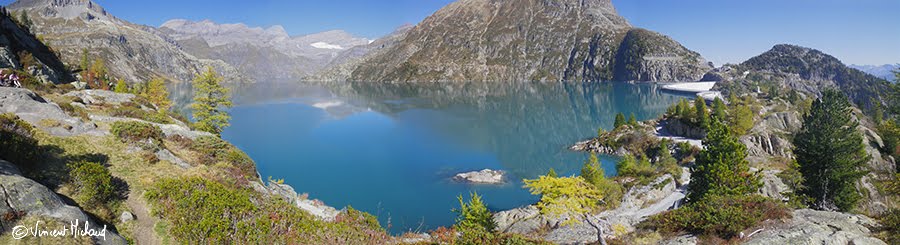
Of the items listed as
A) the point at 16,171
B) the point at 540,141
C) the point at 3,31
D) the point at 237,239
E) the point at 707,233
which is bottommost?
Answer: the point at 540,141

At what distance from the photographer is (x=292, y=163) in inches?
2872

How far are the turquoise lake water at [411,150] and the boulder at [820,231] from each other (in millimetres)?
23633

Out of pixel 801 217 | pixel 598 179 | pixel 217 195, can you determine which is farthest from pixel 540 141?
pixel 217 195

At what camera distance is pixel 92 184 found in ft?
51.2

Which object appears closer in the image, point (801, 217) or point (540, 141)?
point (801, 217)

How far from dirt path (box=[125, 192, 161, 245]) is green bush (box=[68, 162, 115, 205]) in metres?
0.85

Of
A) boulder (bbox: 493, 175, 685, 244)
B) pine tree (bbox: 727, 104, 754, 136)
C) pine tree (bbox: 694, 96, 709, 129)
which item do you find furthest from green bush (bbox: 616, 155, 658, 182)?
pine tree (bbox: 727, 104, 754, 136)

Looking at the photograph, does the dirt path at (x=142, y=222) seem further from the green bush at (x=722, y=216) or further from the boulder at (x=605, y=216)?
the green bush at (x=722, y=216)

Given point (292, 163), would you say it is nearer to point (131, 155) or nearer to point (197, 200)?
point (131, 155)

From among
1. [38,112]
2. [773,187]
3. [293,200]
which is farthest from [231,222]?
[773,187]

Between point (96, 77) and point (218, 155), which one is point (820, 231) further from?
point (96, 77)

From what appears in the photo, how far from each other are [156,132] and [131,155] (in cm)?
488

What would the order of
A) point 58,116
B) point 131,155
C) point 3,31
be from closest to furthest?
1. point 131,155
2. point 58,116
3. point 3,31

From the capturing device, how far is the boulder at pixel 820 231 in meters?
16.3
